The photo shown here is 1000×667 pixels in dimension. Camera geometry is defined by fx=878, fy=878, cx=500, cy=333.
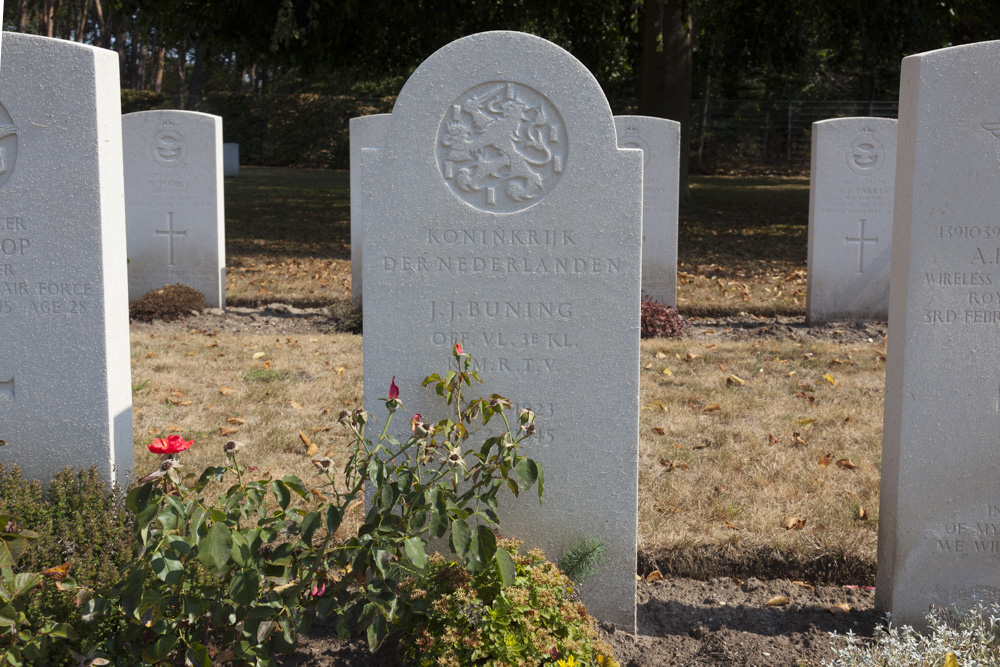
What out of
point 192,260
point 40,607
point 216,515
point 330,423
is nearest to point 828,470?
point 330,423

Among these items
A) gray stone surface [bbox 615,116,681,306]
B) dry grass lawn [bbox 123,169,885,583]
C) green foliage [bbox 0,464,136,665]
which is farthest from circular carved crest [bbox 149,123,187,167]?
green foliage [bbox 0,464,136,665]

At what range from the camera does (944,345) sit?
319 cm

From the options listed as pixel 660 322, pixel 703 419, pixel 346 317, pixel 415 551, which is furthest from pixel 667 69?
pixel 415 551

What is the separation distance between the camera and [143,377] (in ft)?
20.5

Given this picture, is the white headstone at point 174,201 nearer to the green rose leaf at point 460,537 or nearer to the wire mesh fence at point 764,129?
the green rose leaf at point 460,537

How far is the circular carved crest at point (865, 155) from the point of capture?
8.37m

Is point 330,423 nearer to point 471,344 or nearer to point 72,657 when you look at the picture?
point 471,344

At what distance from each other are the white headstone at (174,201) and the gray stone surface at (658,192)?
4138 millimetres

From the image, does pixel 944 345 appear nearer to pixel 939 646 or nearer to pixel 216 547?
pixel 939 646

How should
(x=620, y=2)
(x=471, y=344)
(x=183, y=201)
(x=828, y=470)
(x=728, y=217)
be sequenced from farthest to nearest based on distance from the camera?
(x=728, y=217), (x=620, y=2), (x=183, y=201), (x=828, y=470), (x=471, y=344)

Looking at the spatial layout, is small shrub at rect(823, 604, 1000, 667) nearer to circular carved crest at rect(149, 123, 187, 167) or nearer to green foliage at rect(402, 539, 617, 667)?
green foliage at rect(402, 539, 617, 667)

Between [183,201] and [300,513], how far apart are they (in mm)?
7062

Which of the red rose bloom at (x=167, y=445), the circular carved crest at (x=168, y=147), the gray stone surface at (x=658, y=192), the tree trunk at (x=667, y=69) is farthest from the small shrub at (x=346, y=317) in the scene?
the tree trunk at (x=667, y=69)

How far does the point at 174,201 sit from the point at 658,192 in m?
4.94
